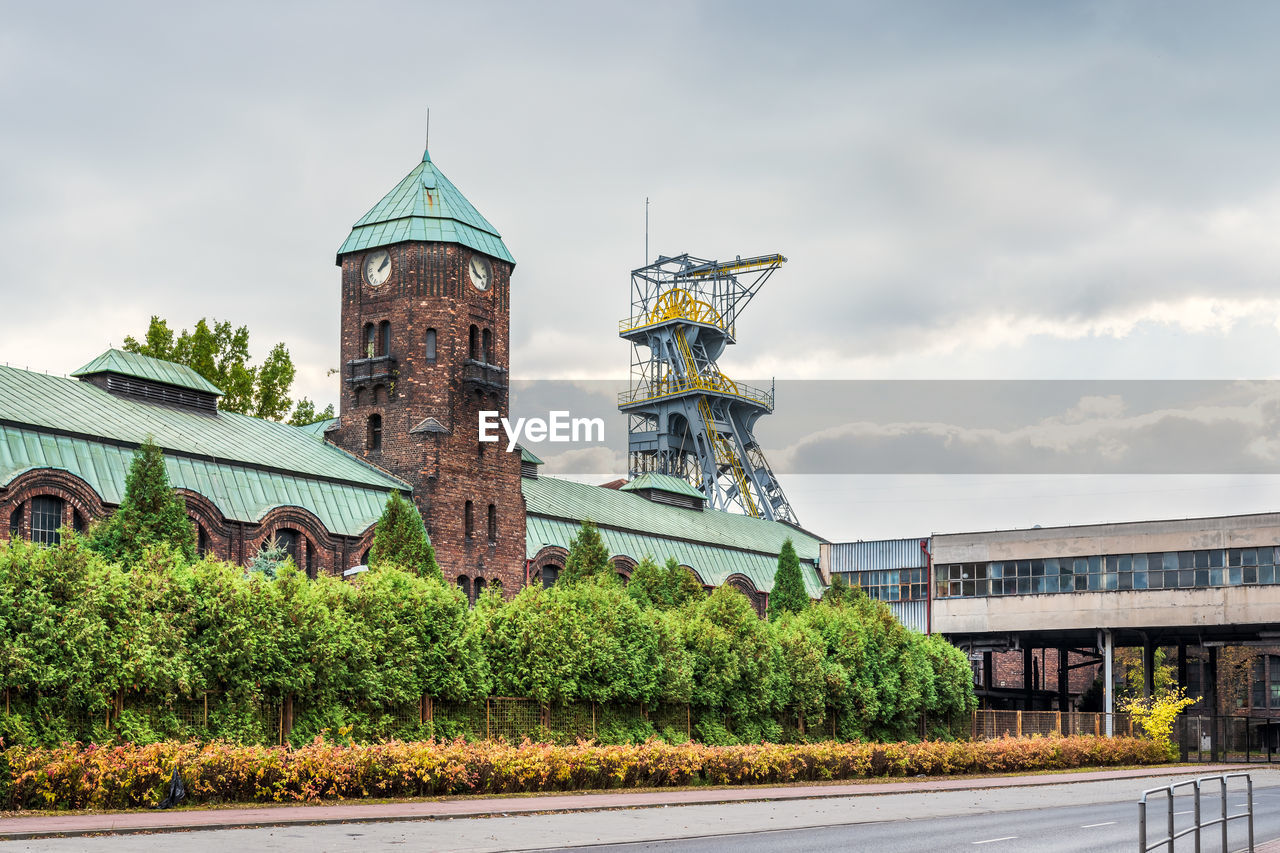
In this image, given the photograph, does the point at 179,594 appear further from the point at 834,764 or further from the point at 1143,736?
the point at 1143,736

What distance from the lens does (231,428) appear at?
47.4 m

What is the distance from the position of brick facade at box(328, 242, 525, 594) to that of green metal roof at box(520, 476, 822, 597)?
118 inches

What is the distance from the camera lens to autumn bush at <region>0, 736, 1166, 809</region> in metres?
20.9

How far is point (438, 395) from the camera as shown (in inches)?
2005

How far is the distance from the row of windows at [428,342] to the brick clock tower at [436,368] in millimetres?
38

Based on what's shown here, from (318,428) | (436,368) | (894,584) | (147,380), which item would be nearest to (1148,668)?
(894,584)

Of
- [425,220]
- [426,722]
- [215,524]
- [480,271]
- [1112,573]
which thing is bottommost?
[426,722]

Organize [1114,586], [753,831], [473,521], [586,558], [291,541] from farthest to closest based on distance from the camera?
1. [1114,586]
2. [473,521]
3. [586,558]
4. [291,541]
5. [753,831]

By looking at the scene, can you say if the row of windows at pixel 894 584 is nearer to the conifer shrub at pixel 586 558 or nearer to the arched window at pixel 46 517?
the conifer shrub at pixel 586 558

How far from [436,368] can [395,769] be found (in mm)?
27930

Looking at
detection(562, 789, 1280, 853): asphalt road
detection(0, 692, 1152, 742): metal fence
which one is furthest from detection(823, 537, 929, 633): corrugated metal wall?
detection(562, 789, 1280, 853): asphalt road

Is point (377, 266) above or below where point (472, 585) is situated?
above

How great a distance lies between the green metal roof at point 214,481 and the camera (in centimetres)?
3806

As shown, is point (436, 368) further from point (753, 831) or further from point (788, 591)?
point (753, 831)
